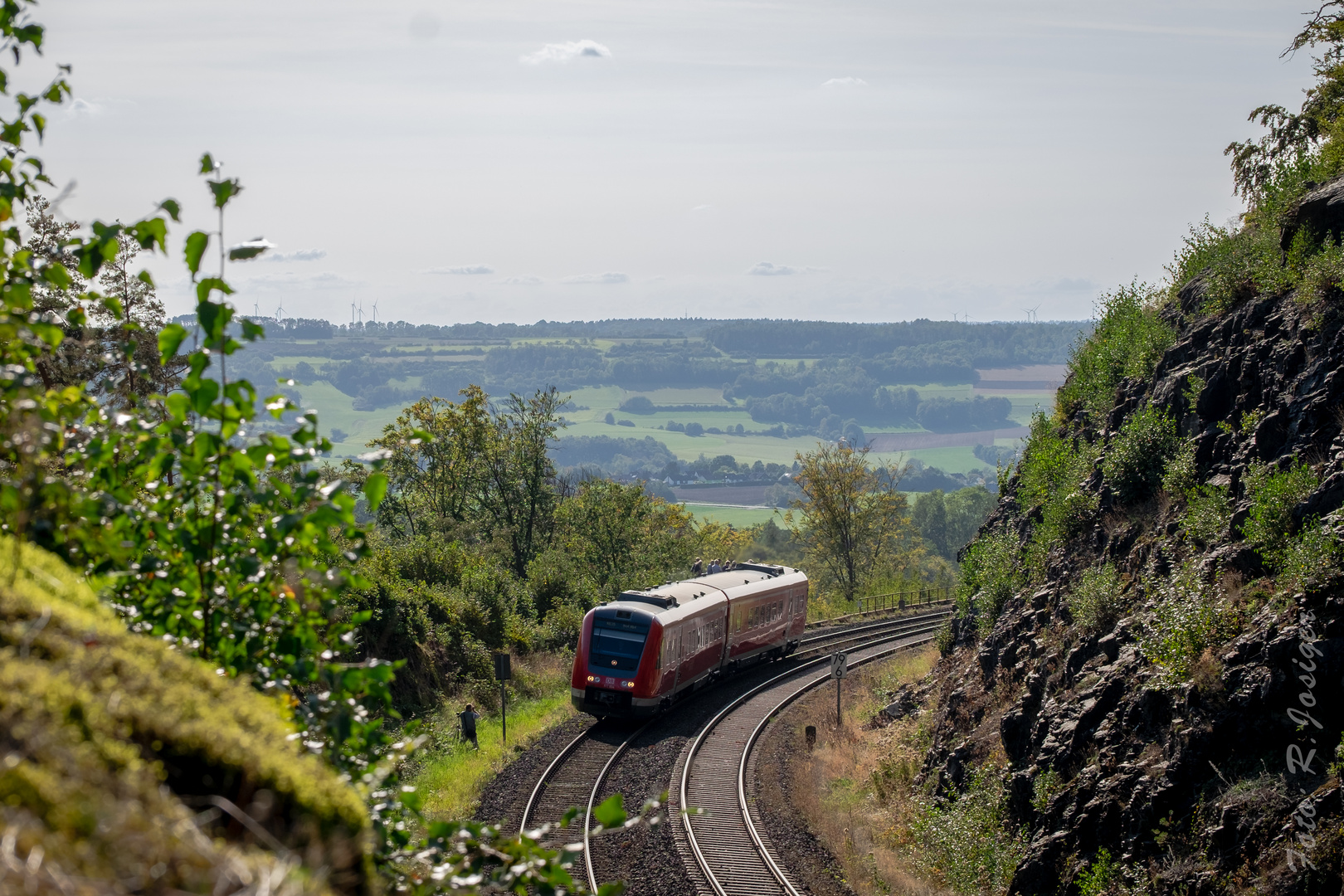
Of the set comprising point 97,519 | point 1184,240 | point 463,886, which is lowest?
point 463,886

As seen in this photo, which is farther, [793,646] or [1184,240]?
[793,646]

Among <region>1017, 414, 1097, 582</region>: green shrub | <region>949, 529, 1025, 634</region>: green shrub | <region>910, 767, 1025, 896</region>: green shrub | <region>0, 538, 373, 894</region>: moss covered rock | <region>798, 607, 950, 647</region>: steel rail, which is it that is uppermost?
<region>0, 538, 373, 894</region>: moss covered rock

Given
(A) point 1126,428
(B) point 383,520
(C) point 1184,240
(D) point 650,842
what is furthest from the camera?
(B) point 383,520

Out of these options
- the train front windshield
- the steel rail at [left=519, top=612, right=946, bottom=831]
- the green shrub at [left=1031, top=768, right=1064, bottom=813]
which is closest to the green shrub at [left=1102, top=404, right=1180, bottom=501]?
the green shrub at [left=1031, top=768, right=1064, bottom=813]

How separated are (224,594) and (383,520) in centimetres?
4569

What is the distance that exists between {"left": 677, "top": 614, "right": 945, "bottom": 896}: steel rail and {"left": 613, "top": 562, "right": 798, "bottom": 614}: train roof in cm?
295

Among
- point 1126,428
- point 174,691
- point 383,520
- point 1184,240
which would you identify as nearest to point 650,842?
point 1126,428

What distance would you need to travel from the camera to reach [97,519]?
4.52m

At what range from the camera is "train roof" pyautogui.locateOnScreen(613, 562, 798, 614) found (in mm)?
25109

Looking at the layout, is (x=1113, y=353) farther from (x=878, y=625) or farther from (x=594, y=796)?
(x=878, y=625)

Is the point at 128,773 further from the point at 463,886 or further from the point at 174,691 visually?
the point at 463,886

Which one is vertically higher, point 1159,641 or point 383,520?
point 1159,641

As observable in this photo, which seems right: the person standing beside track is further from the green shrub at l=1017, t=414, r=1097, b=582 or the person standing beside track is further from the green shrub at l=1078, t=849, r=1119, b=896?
the green shrub at l=1078, t=849, r=1119, b=896

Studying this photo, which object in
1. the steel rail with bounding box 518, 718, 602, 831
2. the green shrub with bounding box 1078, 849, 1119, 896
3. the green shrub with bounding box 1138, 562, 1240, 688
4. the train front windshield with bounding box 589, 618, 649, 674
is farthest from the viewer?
the train front windshield with bounding box 589, 618, 649, 674
